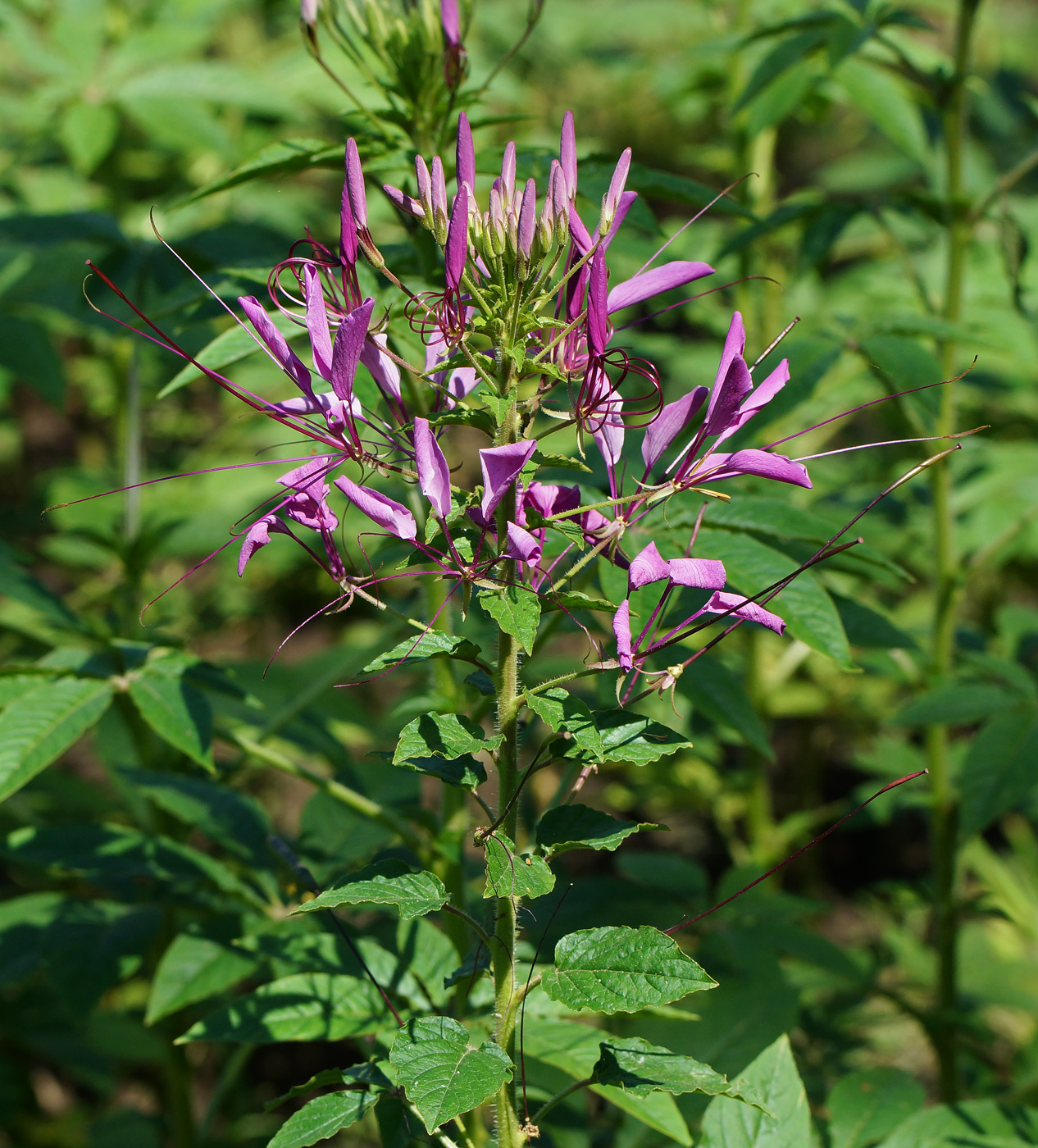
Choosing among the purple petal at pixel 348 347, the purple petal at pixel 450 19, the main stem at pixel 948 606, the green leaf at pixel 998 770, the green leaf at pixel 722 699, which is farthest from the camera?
the main stem at pixel 948 606

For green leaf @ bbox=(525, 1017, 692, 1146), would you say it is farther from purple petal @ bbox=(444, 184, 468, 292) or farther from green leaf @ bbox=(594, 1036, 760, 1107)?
purple petal @ bbox=(444, 184, 468, 292)

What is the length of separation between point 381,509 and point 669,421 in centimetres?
21

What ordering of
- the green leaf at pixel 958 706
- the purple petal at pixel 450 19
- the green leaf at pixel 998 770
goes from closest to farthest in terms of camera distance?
the purple petal at pixel 450 19
the green leaf at pixel 998 770
the green leaf at pixel 958 706

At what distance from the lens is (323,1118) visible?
73 cm

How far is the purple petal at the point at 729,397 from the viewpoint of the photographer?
2.04 feet

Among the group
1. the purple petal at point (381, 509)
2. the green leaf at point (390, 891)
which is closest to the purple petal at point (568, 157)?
the purple petal at point (381, 509)

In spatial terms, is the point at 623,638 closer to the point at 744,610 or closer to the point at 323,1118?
the point at 744,610

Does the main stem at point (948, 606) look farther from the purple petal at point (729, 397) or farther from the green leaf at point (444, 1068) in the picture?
the green leaf at point (444, 1068)

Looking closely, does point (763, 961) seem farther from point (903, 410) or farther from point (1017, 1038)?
point (1017, 1038)

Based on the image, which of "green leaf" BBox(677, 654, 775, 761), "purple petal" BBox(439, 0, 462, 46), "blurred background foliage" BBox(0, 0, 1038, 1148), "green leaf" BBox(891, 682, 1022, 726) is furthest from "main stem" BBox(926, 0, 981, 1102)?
"purple petal" BBox(439, 0, 462, 46)

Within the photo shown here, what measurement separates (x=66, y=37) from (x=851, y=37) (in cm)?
138

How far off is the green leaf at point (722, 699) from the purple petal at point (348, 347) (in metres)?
0.54

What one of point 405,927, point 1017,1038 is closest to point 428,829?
point 405,927

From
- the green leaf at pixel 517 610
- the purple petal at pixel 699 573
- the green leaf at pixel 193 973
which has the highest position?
the purple petal at pixel 699 573
